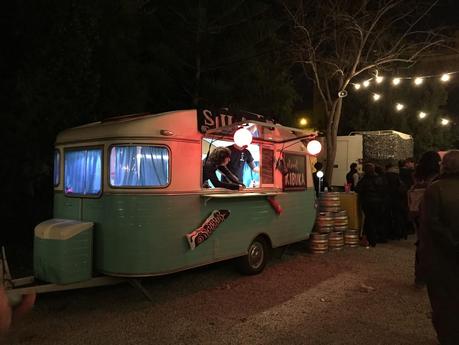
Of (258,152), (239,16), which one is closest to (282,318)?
(258,152)

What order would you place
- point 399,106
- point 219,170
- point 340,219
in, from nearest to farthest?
1. point 219,170
2. point 340,219
3. point 399,106

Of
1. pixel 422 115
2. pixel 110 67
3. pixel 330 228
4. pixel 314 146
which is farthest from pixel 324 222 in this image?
pixel 422 115

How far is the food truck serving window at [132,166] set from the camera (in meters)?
5.50

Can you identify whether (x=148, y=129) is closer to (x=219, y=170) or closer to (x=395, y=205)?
(x=219, y=170)

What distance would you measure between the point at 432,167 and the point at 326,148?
A: 9.14m

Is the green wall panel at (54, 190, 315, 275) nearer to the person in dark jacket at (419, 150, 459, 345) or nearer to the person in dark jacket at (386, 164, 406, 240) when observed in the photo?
the person in dark jacket at (419, 150, 459, 345)

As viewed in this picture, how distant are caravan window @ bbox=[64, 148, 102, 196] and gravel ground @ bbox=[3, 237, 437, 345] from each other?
1.46m

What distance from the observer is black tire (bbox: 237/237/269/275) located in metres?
7.11

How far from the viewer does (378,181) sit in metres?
9.36

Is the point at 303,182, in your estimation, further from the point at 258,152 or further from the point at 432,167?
the point at 432,167

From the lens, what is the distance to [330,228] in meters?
9.14

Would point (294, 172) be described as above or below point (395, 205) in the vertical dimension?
above

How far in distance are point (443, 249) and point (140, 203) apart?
344 cm

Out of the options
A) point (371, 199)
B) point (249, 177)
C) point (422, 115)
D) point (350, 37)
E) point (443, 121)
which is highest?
point (350, 37)
